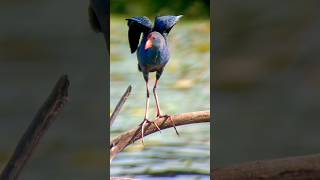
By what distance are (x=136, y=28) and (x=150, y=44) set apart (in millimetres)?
103

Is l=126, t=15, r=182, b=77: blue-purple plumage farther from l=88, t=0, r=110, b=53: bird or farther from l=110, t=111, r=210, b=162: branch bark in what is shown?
l=110, t=111, r=210, b=162: branch bark

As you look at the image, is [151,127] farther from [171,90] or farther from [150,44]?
[150,44]

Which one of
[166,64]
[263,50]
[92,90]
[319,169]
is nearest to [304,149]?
[319,169]

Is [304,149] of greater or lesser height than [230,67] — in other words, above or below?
below

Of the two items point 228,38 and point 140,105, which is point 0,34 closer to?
point 140,105

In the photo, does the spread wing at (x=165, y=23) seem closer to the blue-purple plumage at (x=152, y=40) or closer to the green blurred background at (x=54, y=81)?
the blue-purple plumage at (x=152, y=40)

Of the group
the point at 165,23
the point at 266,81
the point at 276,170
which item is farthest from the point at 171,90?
the point at 276,170

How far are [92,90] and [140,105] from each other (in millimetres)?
247

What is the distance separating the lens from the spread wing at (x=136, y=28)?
135 inches

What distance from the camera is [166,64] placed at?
346cm

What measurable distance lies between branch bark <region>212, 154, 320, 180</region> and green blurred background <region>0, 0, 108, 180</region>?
2.03 feet

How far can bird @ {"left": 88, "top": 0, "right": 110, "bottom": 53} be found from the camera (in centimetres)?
343

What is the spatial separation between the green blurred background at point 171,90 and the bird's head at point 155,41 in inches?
2.0

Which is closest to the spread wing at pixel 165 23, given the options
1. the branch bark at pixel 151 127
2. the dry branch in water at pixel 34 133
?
the branch bark at pixel 151 127
